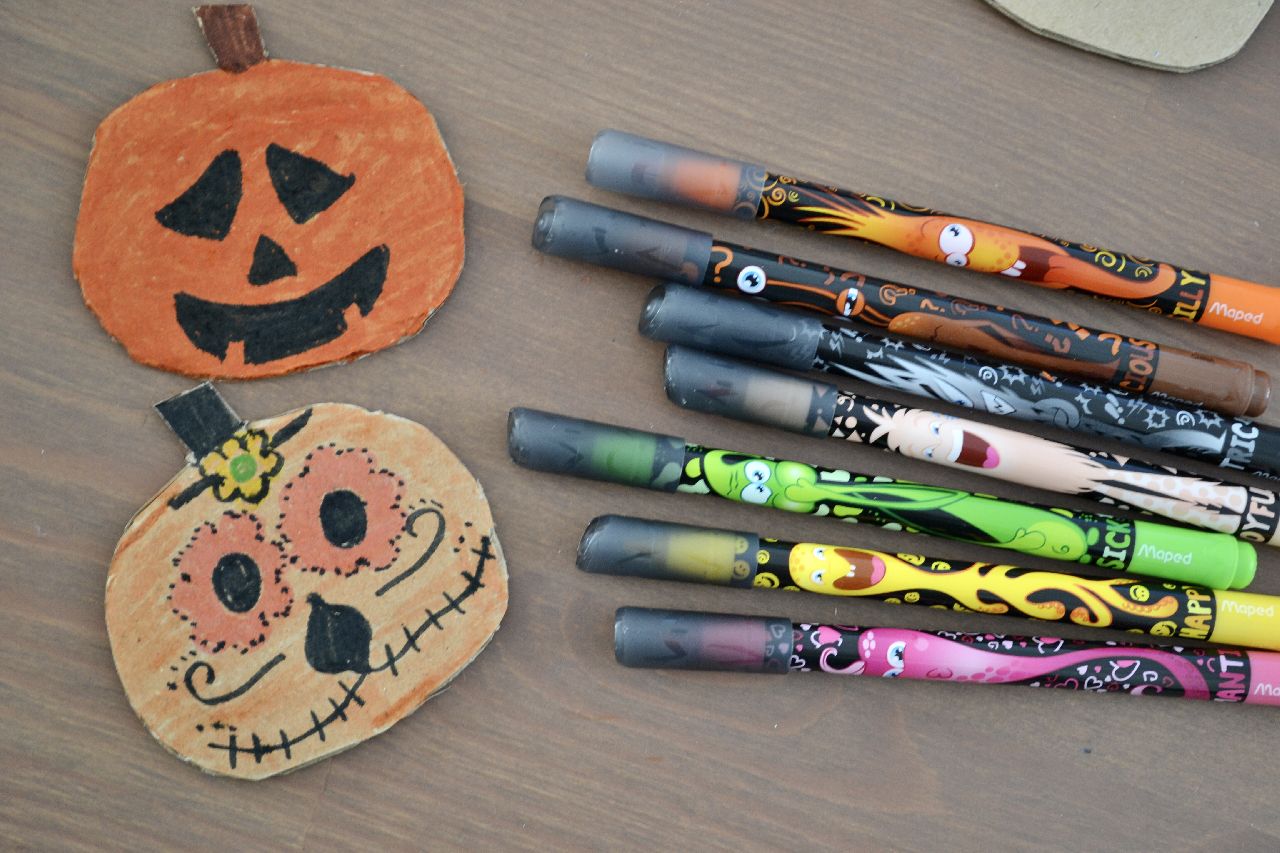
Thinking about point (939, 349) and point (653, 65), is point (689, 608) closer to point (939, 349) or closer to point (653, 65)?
point (939, 349)

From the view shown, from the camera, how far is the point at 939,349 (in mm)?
566

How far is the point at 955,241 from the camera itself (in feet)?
1.84

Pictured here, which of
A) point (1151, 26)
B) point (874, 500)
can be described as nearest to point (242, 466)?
point (874, 500)

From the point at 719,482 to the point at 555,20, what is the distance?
263 mm

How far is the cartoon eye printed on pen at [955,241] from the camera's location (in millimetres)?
562

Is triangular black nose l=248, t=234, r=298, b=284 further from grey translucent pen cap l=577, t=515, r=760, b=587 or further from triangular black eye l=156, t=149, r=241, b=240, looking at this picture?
grey translucent pen cap l=577, t=515, r=760, b=587

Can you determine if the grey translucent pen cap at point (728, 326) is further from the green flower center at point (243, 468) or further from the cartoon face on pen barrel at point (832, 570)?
the green flower center at point (243, 468)


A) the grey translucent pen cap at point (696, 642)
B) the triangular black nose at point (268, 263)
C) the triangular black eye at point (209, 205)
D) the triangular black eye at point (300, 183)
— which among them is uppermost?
the triangular black eye at point (300, 183)

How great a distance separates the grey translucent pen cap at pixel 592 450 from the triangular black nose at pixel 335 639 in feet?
0.38

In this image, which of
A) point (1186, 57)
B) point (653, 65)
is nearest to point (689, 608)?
point (653, 65)

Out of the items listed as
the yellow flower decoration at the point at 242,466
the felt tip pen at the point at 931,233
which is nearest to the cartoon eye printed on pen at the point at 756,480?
the felt tip pen at the point at 931,233

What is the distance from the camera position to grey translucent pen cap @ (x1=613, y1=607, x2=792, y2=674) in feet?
1.74

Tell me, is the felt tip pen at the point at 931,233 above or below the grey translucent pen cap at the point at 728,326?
above

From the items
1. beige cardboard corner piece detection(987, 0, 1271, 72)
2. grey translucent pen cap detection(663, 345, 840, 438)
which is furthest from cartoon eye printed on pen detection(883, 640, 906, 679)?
beige cardboard corner piece detection(987, 0, 1271, 72)
